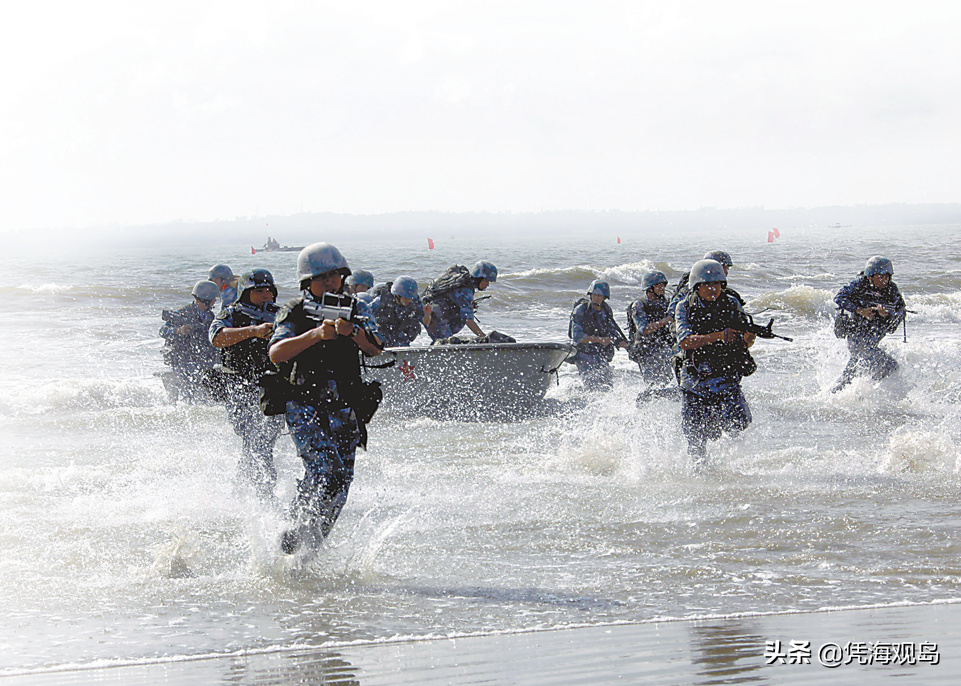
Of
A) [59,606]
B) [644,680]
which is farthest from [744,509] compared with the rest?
[59,606]

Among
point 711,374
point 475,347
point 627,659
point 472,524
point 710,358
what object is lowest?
point 472,524

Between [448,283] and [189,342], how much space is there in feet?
10.3

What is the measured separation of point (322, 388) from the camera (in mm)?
4906

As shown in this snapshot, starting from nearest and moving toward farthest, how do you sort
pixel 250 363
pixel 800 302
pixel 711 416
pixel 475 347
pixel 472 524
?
pixel 250 363 → pixel 472 524 → pixel 711 416 → pixel 475 347 → pixel 800 302

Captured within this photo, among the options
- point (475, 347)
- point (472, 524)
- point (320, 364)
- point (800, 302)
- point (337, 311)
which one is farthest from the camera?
point (800, 302)

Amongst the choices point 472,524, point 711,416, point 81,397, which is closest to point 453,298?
point 711,416

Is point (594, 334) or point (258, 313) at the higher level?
point (258, 313)

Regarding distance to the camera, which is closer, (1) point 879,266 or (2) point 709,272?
(2) point 709,272

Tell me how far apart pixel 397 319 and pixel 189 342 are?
233 cm

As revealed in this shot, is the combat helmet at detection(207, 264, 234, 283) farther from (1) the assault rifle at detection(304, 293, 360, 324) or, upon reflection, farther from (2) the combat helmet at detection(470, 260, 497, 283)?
(1) the assault rifle at detection(304, 293, 360, 324)

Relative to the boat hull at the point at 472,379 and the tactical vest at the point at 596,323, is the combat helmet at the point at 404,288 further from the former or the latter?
the tactical vest at the point at 596,323

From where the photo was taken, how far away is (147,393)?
13.4 metres

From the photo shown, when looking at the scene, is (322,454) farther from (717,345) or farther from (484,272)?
(484,272)

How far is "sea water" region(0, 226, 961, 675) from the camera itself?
4.68 m
